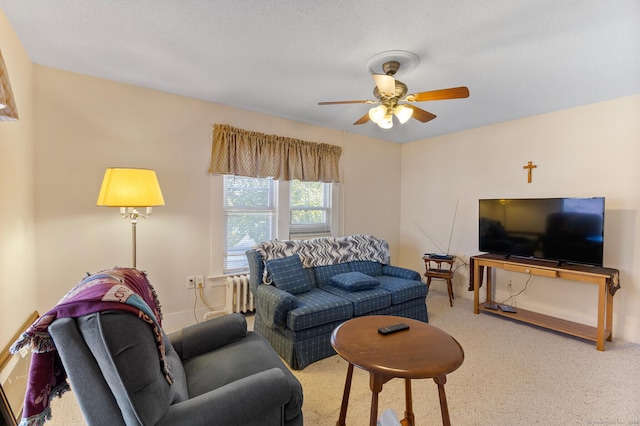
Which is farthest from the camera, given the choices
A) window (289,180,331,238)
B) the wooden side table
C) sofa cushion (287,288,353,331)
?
window (289,180,331,238)

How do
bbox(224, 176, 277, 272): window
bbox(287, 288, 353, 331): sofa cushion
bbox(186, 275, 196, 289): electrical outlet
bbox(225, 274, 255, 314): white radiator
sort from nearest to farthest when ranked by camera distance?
1. bbox(287, 288, 353, 331): sofa cushion
2. bbox(186, 275, 196, 289): electrical outlet
3. bbox(225, 274, 255, 314): white radiator
4. bbox(224, 176, 277, 272): window

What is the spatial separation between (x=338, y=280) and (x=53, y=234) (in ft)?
8.51

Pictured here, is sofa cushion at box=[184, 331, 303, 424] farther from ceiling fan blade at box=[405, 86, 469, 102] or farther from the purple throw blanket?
ceiling fan blade at box=[405, 86, 469, 102]

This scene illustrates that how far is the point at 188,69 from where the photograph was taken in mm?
2445

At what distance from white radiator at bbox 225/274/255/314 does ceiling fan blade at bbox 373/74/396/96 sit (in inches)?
95.9

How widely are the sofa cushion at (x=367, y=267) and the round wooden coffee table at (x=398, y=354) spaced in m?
1.59

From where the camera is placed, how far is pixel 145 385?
1.02m

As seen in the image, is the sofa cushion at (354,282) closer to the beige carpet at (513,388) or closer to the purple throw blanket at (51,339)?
the beige carpet at (513,388)

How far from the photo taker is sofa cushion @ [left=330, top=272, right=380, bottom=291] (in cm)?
288

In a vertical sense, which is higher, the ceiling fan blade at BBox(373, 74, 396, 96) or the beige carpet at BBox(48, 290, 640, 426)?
the ceiling fan blade at BBox(373, 74, 396, 96)

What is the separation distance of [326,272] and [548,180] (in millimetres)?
2850

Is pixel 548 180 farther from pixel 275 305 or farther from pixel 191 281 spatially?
pixel 191 281

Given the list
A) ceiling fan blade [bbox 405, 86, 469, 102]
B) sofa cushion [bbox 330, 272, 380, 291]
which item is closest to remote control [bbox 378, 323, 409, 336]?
sofa cushion [bbox 330, 272, 380, 291]

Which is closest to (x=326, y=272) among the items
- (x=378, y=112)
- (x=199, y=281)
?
(x=199, y=281)
